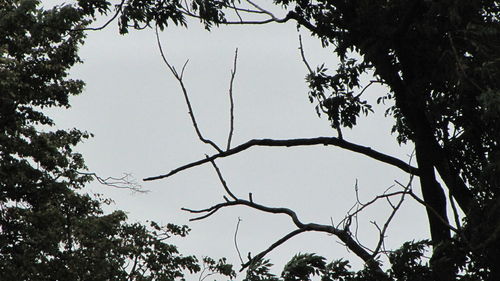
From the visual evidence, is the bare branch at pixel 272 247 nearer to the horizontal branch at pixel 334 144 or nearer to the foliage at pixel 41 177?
the horizontal branch at pixel 334 144

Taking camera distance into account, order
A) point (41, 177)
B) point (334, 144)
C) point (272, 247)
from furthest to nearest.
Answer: point (41, 177) < point (334, 144) < point (272, 247)

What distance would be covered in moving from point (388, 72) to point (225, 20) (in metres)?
2.47

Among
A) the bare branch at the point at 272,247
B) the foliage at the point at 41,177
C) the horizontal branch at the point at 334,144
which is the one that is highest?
the foliage at the point at 41,177

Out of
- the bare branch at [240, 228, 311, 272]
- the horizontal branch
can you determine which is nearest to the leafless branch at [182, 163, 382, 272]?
the bare branch at [240, 228, 311, 272]

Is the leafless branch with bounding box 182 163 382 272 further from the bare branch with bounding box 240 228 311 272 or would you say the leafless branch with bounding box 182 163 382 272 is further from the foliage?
the foliage

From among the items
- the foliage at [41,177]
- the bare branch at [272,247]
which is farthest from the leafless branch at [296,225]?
the foliage at [41,177]

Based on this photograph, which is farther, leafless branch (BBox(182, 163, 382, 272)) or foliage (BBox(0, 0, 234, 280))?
foliage (BBox(0, 0, 234, 280))

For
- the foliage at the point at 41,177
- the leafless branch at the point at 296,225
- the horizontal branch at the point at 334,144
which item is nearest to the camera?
the leafless branch at the point at 296,225

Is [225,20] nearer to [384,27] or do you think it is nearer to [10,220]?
[384,27]

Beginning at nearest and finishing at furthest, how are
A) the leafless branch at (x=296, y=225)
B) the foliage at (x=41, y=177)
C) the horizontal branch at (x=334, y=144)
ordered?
the leafless branch at (x=296, y=225), the horizontal branch at (x=334, y=144), the foliage at (x=41, y=177)

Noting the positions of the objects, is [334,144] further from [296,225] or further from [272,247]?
[272,247]

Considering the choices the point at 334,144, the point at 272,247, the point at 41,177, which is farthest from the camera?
the point at 41,177

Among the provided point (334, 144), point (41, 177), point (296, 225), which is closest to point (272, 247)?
point (296, 225)

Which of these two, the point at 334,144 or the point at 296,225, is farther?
the point at 334,144
